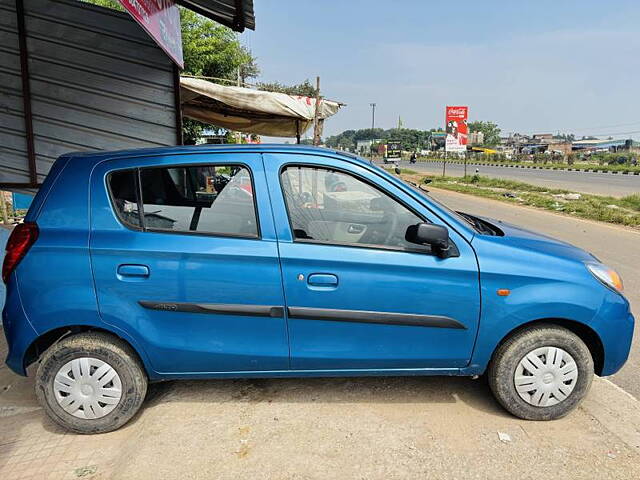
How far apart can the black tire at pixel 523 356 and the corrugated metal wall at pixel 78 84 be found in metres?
4.06

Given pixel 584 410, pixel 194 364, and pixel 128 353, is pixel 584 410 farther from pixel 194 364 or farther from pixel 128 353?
pixel 128 353

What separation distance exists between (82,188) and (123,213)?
28 cm

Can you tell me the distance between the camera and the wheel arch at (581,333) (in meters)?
2.66

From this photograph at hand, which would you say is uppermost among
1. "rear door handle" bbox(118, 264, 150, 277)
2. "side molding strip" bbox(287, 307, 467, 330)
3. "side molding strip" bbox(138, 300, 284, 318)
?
"rear door handle" bbox(118, 264, 150, 277)

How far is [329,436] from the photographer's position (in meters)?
2.56

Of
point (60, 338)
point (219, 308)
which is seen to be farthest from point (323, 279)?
point (60, 338)

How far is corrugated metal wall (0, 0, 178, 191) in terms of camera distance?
4.59 meters

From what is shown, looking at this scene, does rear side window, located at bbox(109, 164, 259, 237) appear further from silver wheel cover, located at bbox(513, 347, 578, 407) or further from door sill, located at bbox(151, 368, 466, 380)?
silver wheel cover, located at bbox(513, 347, 578, 407)

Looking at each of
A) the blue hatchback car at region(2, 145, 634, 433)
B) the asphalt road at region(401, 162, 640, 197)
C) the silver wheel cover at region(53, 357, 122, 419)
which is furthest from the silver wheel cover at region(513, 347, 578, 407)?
the asphalt road at region(401, 162, 640, 197)

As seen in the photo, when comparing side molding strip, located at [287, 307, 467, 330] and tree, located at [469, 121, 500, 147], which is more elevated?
tree, located at [469, 121, 500, 147]

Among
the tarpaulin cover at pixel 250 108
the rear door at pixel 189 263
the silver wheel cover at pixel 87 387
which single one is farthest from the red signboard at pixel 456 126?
the silver wheel cover at pixel 87 387

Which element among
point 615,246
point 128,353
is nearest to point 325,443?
point 128,353

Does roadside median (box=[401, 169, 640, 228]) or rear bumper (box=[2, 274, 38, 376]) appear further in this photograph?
roadside median (box=[401, 169, 640, 228])

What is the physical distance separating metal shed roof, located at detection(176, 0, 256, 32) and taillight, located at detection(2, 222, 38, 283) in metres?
3.24
